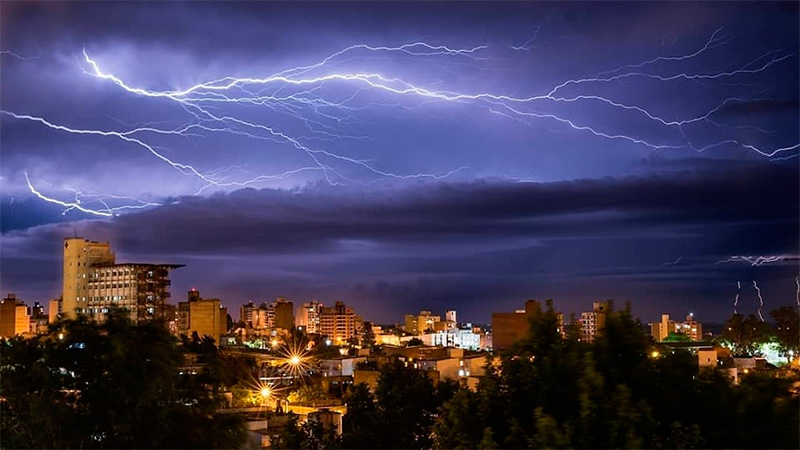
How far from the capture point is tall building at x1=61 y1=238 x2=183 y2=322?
162 feet

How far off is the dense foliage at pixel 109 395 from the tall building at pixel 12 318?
1848 inches

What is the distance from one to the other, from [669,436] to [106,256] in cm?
4960

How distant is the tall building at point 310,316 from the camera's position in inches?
3644

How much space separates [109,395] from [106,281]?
144 feet

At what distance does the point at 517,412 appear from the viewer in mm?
6805

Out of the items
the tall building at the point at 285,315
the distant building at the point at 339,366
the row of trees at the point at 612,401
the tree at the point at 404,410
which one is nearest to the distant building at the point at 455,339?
the tall building at the point at 285,315

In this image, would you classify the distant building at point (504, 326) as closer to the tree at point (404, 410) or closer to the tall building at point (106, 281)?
the tree at point (404, 410)

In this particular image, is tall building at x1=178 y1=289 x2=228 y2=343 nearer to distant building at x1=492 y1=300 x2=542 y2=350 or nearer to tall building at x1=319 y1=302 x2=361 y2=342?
distant building at x1=492 y1=300 x2=542 y2=350

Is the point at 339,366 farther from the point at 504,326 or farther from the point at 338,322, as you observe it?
A: the point at 338,322

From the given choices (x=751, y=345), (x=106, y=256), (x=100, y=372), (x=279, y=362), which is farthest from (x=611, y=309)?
(x=106, y=256)

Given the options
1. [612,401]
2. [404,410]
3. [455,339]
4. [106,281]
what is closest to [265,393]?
[404,410]

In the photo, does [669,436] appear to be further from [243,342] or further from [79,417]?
[243,342]

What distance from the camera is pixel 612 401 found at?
20.4 feet

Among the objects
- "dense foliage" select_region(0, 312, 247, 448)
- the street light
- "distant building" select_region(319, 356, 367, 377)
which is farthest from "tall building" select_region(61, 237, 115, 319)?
"dense foliage" select_region(0, 312, 247, 448)
